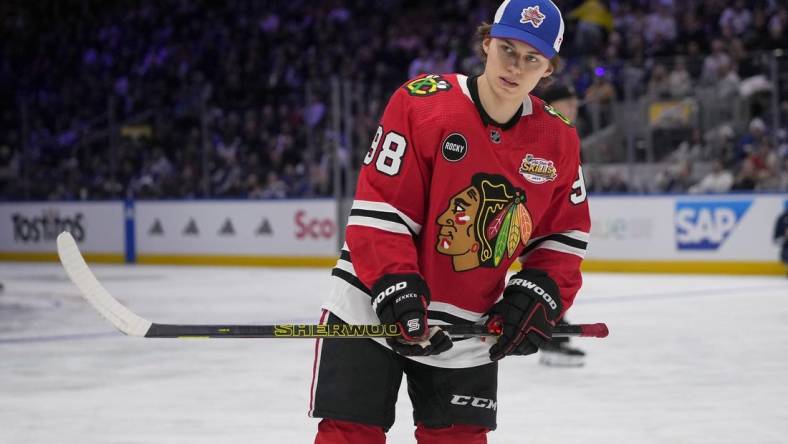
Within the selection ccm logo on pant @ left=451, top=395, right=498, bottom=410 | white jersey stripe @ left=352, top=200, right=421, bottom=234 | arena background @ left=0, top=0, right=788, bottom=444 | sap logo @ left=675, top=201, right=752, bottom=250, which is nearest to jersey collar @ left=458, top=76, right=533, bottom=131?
white jersey stripe @ left=352, top=200, right=421, bottom=234

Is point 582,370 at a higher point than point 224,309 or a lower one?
higher

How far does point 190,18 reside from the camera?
20.7 m

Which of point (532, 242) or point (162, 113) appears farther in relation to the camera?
point (162, 113)

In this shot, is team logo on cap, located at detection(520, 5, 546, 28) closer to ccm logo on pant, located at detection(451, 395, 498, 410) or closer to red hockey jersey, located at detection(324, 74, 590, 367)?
red hockey jersey, located at detection(324, 74, 590, 367)

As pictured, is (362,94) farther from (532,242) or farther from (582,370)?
(532,242)

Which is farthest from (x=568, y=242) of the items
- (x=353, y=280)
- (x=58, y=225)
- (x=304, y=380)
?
(x=58, y=225)

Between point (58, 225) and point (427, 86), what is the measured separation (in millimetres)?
15013

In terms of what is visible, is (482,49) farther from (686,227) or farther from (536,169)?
(686,227)

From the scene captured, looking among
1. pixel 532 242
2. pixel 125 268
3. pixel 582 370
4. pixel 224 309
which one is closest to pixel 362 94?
pixel 125 268

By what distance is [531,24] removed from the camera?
246 centimetres

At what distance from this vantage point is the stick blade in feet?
7.84

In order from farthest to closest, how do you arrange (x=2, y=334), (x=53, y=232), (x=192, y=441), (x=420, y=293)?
(x=53, y=232)
(x=2, y=334)
(x=192, y=441)
(x=420, y=293)

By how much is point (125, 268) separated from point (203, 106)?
233 centimetres

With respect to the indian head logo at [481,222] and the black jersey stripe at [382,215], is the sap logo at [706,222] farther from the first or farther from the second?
the black jersey stripe at [382,215]
